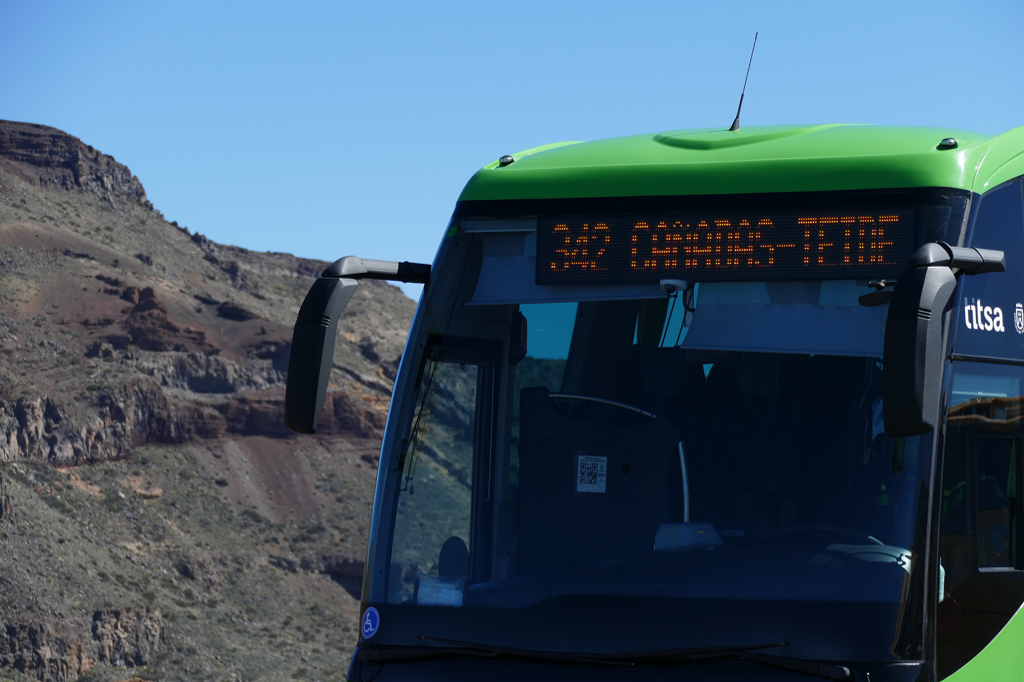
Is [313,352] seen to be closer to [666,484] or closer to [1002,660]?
[666,484]

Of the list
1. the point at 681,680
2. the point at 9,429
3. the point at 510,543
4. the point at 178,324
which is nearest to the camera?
the point at 681,680

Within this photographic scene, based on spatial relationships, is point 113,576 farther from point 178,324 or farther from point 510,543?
point 510,543

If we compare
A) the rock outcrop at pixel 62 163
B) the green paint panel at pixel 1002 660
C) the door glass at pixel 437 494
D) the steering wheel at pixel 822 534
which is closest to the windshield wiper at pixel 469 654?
the door glass at pixel 437 494

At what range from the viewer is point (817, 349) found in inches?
166

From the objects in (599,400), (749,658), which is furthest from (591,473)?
(749,658)

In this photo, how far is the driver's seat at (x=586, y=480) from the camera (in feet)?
14.6

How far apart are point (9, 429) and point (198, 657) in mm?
15249

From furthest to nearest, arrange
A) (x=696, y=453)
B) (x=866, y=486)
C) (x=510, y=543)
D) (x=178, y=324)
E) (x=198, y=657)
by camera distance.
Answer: (x=178, y=324), (x=198, y=657), (x=510, y=543), (x=696, y=453), (x=866, y=486)

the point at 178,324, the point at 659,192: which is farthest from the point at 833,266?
the point at 178,324

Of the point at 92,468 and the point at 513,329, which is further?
the point at 92,468

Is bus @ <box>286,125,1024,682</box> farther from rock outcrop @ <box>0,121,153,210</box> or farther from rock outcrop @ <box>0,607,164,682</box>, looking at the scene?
rock outcrop @ <box>0,121,153,210</box>

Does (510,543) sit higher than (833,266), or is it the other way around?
(833,266)

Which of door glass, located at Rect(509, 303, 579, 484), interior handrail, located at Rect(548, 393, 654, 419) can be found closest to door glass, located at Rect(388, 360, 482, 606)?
door glass, located at Rect(509, 303, 579, 484)

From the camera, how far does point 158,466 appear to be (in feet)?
196
